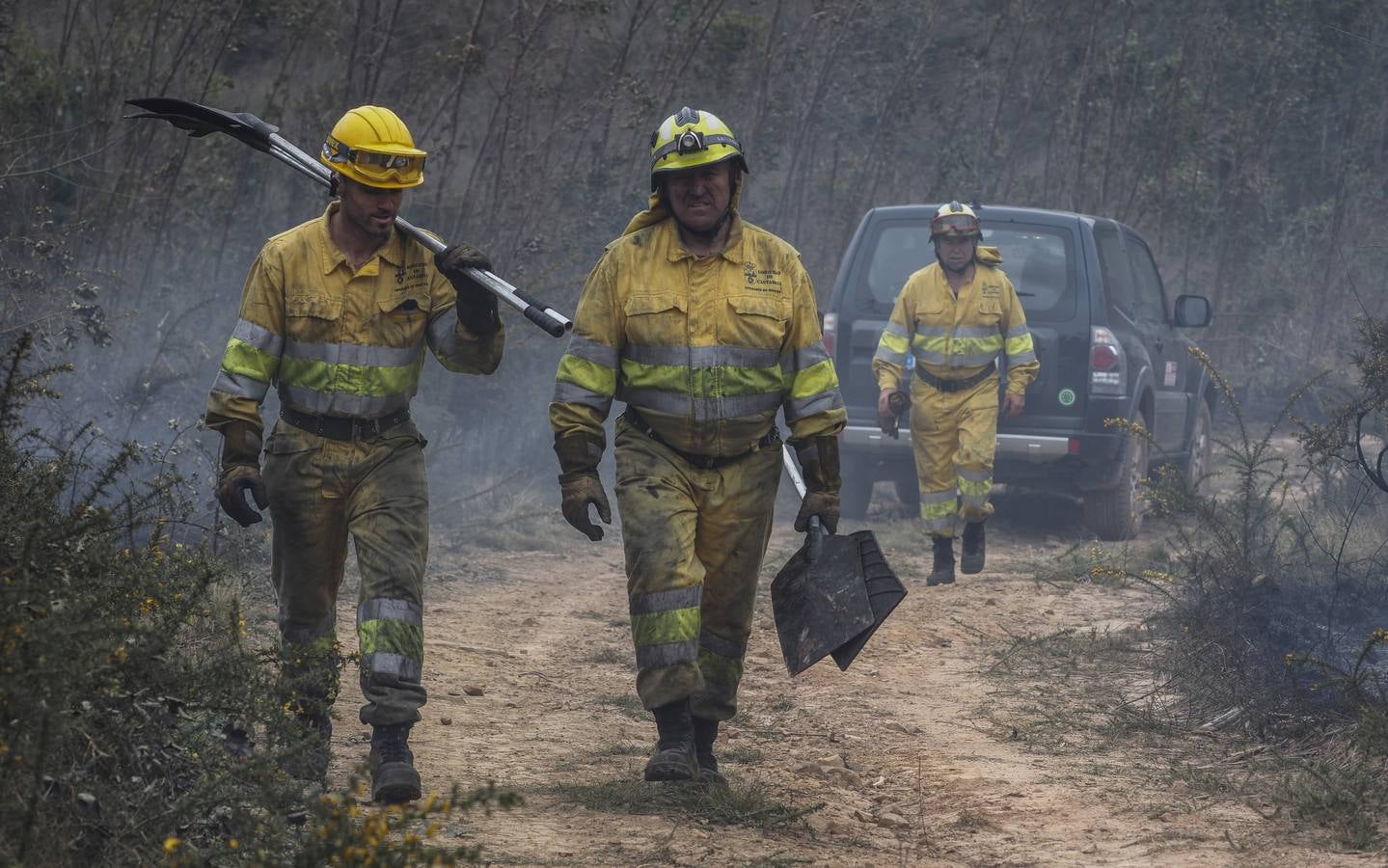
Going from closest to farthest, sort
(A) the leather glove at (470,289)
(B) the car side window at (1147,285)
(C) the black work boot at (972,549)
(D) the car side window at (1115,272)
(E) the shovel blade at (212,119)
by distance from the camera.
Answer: (A) the leather glove at (470,289) < (E) the shovel blade at (212,119) < (C) the black work boot at (972,549) < (D) the car side window at (1115,272) < (B) the car side window at (1147,285)

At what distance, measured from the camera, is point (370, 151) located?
4707 mm

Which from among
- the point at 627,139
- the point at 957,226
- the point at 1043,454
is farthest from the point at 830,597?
the point at 627,139

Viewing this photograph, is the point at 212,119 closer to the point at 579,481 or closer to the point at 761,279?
the point at 579,481

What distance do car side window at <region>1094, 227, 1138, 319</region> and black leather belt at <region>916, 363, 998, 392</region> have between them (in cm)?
161

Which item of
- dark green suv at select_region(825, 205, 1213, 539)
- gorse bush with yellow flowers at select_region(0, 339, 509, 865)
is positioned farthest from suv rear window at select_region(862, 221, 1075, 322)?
gorse bush with yellow flowers at select_region(0, 339, 509, 865)

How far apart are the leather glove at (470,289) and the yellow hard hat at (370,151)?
Answer: 275mm

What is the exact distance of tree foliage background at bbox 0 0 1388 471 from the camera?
973 cm

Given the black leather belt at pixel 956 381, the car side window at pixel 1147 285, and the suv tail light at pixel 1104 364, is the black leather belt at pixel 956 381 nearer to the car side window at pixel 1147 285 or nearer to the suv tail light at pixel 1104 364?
the suv tail light at pixel 1104 364

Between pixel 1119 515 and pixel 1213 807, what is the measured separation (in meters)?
6.25

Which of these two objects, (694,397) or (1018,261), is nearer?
(694,397)

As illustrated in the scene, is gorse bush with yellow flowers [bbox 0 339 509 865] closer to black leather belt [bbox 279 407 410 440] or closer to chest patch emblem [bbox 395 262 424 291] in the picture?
black leather belt [bbox 279 407 410 440]

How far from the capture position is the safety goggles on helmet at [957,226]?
8898 mm

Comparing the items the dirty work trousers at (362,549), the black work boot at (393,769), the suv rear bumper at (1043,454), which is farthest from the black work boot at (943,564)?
the black work boot at (393,769)

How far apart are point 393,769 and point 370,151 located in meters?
1.75
